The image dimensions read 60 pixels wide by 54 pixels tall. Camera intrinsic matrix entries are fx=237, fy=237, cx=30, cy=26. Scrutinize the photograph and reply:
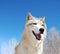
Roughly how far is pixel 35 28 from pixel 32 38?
33 centimetres

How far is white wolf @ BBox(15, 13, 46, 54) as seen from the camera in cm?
712

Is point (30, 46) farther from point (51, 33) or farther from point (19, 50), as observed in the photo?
point (51, 33)

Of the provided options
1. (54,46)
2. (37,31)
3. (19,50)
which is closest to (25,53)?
(19,50)

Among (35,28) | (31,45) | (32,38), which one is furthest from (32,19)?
(31,45)

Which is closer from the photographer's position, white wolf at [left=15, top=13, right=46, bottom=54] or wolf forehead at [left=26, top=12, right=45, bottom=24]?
white wolf at [left=15, top=13, right=46, bottom=54]

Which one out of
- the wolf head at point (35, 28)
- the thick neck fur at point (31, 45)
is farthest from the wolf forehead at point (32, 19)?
the thick neck fur at point (31, 45)

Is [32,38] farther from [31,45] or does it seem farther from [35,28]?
[35,28]

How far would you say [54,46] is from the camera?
83.0ft

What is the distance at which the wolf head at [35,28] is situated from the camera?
7133 millimetres

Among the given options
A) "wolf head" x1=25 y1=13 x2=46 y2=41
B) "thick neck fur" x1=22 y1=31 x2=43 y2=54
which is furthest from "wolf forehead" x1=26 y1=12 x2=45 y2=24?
"thick neck fur" x1=22 y1=31 x2=43 y2=54

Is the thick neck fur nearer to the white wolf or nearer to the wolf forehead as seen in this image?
the white wolf

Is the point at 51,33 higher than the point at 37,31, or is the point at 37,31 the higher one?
the point at 51,33

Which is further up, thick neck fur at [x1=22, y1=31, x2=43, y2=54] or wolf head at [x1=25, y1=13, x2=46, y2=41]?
wolf head at [x1=25, y1=13, x2=46, y2=41]

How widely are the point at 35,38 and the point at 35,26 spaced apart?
391 mm
